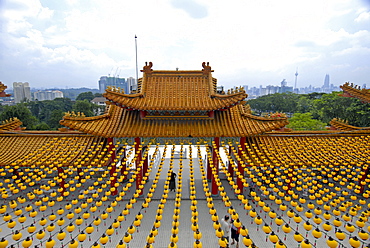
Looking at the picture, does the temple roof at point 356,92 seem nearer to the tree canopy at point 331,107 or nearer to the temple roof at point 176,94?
the tree canopy at point 331,107

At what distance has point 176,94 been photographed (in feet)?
37.9

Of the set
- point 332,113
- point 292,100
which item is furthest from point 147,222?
point 292,100

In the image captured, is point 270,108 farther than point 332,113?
Yes

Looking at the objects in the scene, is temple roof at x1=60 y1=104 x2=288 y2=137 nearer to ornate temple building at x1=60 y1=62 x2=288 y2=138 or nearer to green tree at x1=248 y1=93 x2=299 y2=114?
ornate temple building at x1=60 y1=62 x2=288 y2=138

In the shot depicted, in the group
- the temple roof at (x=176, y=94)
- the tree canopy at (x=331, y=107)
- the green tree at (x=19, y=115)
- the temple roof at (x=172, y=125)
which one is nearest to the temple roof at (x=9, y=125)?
the temple roof at (x=172, y=125)

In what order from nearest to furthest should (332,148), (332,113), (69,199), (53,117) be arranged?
(332,148) < (69,199) < (332,113) < (53,117)

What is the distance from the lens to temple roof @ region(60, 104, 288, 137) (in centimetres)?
Answer: 1013

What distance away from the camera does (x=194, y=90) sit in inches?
467

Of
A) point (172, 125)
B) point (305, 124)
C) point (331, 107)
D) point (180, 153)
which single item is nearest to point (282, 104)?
point (331, 107)

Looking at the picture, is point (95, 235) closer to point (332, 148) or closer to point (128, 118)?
point (128, 118)

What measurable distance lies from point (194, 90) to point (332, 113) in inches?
1120

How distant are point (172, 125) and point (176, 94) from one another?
72.1 inches

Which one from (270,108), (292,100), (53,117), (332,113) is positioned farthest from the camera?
(270,108)

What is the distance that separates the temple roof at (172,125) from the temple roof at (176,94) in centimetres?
104
